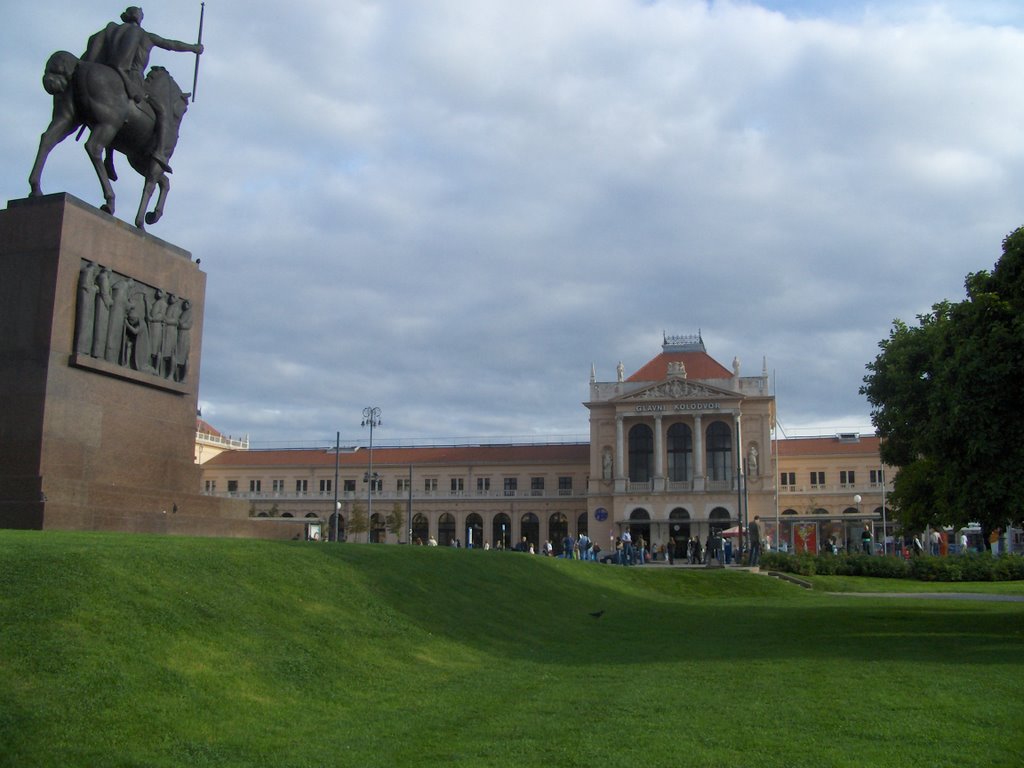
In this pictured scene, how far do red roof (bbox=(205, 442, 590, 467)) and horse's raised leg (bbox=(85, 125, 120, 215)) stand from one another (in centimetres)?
7754

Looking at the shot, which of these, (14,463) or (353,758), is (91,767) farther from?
(14,463)

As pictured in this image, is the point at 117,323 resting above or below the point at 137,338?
above

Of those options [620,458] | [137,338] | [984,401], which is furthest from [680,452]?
[137,338]

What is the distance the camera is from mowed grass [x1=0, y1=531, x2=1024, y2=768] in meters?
8.16

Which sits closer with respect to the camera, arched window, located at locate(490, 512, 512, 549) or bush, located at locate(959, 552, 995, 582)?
bush, located at locate(959, 552, 995, 582)

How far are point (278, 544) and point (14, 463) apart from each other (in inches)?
171

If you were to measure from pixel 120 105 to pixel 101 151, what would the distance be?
3.22 ft

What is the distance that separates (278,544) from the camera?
655 inches

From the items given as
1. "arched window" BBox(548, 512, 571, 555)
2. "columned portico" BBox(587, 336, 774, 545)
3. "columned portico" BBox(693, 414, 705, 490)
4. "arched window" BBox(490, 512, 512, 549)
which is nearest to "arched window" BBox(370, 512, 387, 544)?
"arched window" BBox(490, 512, 512, 549)

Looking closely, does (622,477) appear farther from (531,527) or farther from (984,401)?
(984,401)

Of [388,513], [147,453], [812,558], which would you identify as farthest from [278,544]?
[388,513]

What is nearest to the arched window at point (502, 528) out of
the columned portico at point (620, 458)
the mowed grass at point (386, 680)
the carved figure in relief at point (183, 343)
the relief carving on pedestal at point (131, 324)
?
the columned portico at point (620, 458)

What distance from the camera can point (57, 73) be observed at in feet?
58.3

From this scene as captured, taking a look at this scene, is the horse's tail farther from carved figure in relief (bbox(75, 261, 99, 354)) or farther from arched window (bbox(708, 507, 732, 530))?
arched window (bbox(708, 507, 732, 530))
